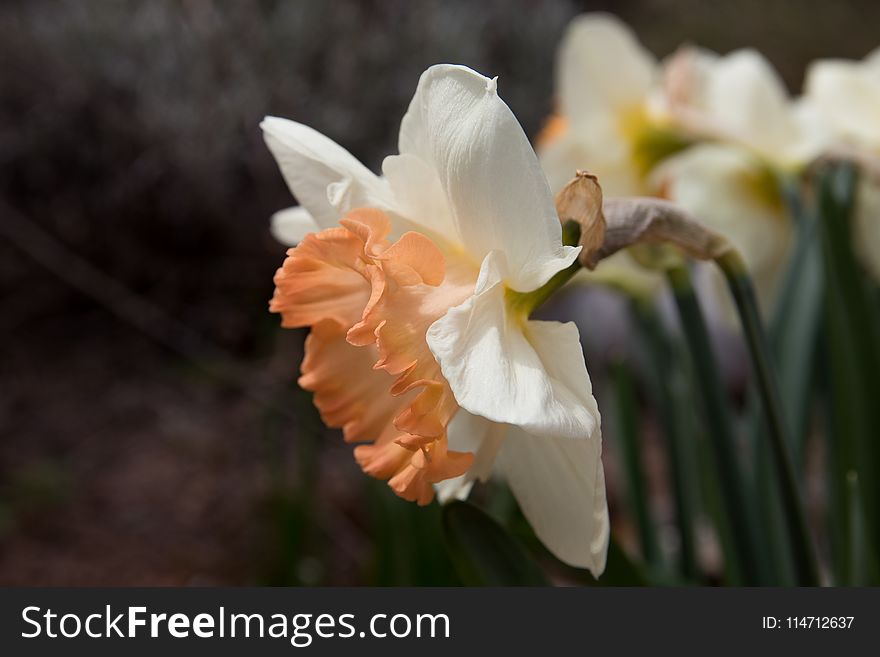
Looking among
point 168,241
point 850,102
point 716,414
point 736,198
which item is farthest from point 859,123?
point 168,241

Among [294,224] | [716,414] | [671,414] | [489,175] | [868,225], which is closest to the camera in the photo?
[489,175]

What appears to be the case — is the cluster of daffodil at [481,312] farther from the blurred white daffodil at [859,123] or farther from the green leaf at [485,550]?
the blurred white daffodil at [859,123]

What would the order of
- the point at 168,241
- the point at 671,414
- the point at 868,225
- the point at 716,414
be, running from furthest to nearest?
the point at 168,241 < the point at 671,414 < the point at 868,225 < the point at 716,414

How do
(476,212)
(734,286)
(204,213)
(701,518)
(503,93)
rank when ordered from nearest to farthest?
(476,212) → (734,286) → (701,518) → (204,213) → (503,93)

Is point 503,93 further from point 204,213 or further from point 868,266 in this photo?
point 868,266

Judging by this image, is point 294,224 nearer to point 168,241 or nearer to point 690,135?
point 690,135

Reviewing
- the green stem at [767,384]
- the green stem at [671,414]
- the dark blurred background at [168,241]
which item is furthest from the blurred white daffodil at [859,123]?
the dark blurred background at [168,241]

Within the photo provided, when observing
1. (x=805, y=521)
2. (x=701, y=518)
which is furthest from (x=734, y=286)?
(x=701, y=518)
